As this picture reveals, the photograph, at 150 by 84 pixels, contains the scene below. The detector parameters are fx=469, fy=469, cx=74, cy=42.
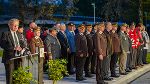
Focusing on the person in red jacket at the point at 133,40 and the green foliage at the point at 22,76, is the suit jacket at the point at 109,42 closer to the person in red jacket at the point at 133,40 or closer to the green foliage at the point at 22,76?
the person in red jacket at the point at 133,40

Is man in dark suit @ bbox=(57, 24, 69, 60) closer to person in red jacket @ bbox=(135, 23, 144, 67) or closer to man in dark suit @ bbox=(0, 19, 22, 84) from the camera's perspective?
person in red jacket @ bbox=(135, 23, 144, 67)

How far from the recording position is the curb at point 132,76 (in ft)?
49.8

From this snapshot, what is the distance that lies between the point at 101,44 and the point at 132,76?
3.56m

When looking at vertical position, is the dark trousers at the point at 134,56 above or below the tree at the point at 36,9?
below

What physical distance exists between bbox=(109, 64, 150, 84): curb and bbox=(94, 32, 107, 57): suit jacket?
1269 millimetres

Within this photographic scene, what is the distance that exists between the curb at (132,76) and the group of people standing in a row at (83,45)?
0.30m

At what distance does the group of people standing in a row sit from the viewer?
11.1 m

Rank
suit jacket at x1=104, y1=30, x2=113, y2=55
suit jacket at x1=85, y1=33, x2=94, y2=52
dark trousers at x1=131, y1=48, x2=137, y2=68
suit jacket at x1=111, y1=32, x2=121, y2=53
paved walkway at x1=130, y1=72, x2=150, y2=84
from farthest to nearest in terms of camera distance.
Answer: dark trousers at x1=131, y1=48, x2=137, y2=68 → suit jacket at x1=111, y1=32, x2=121, y2=53 → paved walkway at x1=130, y1=72, x2=150, y2=84 → suit jacket at x1=85, y1=33, x2=94, y2=52 → suit jacket at x1=104, y1=30, x2=113, y2=55

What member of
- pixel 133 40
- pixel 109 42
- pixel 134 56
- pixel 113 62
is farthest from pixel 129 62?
pixel 109 42

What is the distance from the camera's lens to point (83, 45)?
1466 cm

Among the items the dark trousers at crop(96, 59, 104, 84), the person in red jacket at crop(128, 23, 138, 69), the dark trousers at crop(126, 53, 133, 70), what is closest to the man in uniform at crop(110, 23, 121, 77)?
the dark trousers at crop(126, 53, 133, 70)

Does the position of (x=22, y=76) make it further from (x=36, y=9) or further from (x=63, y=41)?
(x=36, y=9)

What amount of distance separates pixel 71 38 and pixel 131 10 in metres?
51.2

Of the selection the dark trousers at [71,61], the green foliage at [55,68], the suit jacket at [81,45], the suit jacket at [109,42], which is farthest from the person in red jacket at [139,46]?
the green foliage at [55,68]
